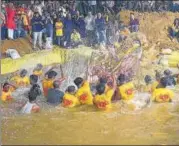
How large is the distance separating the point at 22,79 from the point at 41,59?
0.94 ft

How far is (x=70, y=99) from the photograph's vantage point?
497 centimetres

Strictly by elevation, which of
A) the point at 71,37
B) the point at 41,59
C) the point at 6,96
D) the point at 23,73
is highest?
the point at 71,37

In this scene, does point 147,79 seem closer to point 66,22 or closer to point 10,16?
point 66,22

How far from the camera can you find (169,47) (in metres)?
5.10

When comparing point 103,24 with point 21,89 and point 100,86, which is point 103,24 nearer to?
point 100,86

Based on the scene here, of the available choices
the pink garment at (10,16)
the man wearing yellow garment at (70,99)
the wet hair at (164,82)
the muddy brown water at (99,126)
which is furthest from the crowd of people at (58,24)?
the muddy brown water at (99,126)

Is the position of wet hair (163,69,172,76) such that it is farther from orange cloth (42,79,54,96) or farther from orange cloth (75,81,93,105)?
orange cloth (42,79,54,96)

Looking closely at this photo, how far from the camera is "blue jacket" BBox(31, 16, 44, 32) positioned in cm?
529

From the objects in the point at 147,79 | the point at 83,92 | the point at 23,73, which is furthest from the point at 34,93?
the point at 147,79

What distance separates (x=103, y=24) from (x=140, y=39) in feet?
1.39

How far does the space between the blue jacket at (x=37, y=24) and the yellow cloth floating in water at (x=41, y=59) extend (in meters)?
0.26

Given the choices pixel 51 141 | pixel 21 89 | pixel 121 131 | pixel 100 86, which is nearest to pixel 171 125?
pixel 121 131

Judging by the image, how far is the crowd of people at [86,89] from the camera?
4.92 meters

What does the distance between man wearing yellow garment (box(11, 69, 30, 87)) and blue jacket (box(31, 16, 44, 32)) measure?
18.5 inches
